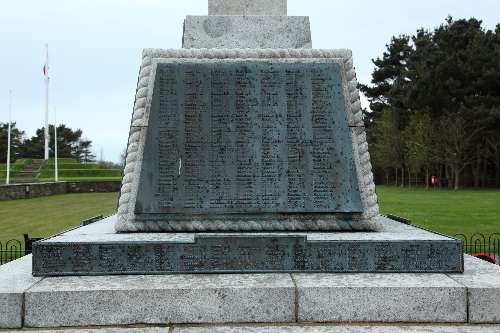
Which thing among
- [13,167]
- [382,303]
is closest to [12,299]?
[382,303]

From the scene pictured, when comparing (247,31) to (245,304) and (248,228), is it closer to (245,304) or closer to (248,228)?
(248,228)

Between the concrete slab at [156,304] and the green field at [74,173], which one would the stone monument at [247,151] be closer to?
the concrete slab at [156,304]

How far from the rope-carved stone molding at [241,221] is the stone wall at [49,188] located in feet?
84.6

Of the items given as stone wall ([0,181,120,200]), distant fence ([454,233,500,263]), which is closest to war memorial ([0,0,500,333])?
distant fence ([454,233,500,263])

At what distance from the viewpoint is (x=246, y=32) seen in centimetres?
679

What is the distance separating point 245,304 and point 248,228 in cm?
142

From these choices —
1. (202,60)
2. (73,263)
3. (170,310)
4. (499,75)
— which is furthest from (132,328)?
(499,75)

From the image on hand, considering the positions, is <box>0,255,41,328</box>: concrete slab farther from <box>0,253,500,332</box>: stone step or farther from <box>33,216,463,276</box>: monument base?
<box>33,216,463,276</box>: monument base

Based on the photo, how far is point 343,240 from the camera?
493cm

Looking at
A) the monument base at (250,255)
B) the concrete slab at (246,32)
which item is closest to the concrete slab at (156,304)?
the monument base at (250,255)

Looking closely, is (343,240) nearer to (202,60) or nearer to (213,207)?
(213,207)

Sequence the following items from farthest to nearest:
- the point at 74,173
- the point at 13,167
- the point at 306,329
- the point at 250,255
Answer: the point at 13,167
the point at 74,173
the point at 250,255
the point at 306,329

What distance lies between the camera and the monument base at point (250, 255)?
15.8 feet

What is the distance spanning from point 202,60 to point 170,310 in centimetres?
308
